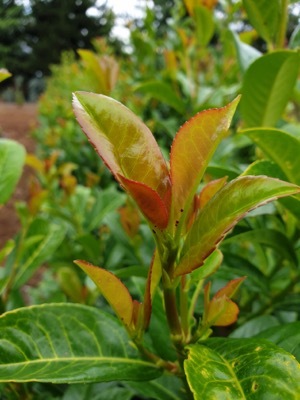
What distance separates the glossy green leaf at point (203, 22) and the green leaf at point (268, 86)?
2.54 feet

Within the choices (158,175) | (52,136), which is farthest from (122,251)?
(52,136)

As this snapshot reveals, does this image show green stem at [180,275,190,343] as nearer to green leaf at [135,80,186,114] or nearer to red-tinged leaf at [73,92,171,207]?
red-tinged leaf at [73,92,171,207]

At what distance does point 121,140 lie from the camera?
0.52 metres

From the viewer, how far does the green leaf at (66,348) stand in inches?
25.4

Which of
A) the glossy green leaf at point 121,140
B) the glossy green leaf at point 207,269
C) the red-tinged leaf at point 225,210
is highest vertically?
the glossy green leaf at point 121,140

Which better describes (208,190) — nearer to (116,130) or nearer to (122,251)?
(116,130)

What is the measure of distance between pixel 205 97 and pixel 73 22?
31.8 metres

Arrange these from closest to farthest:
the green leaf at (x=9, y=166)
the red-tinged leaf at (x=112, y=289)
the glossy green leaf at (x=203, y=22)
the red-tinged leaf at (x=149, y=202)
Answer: the red-tinged leaf at (x=149, y=202), the red-tinged leaf at (x=112, y=289), the green leaf at (x=9, y=166), the glossy green leaf at (x=203, y=22)

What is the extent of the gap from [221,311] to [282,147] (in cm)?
26

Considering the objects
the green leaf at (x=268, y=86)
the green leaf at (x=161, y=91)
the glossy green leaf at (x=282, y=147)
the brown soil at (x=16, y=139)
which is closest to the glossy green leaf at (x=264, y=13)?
the green leaf at (x=268, y=86)

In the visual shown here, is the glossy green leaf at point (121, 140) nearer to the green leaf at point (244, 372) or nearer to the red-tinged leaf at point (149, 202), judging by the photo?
the red-tinged leaf at point (149, 202)

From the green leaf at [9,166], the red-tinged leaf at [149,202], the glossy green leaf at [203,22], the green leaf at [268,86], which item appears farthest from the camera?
the glossy green leaf at [203,22]

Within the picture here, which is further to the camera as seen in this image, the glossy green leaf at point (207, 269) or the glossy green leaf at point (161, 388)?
the glossy green leaf at point (161, 388)

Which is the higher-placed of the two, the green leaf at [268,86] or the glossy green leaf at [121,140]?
the glossy green leaf at [121,140]
